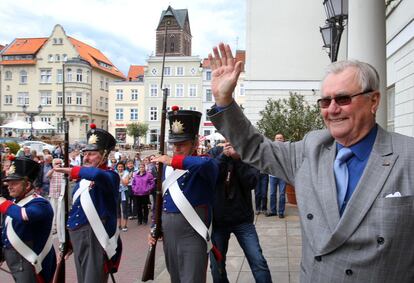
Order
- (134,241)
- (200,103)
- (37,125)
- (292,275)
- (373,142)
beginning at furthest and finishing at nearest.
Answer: (200,103) → (37,125) → (134,241) → (292,275) → (373,142)

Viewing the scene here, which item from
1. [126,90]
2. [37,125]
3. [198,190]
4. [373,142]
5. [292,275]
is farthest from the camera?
[126,90]

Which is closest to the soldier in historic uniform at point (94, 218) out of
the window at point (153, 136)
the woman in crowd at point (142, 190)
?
the woman in crowd at point (142, 190)

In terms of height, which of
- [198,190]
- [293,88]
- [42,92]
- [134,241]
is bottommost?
[134,241]

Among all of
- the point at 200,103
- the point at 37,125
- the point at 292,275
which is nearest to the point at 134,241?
the point at 292,275

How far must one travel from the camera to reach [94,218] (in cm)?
455

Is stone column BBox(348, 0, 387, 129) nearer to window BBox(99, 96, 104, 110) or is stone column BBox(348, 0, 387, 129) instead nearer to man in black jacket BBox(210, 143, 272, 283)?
man in black jacket BBox(210, 143, 272, 283)

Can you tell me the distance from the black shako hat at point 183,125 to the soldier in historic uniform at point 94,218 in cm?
82

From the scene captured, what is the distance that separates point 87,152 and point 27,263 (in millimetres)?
1225

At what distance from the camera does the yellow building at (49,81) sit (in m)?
68.4

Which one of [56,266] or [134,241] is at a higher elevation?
[56,266]

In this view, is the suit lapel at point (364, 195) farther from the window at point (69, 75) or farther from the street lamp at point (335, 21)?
the window at point (69, 75)

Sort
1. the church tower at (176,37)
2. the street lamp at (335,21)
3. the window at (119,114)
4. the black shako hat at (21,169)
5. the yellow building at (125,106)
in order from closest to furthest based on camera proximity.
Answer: the black shako hat at (21,169) → the street lamp at (335,21) → the yellow building at (125,106) → the window at (119,114) → the church tower at (176,37)

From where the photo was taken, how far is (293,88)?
22359 millimetres

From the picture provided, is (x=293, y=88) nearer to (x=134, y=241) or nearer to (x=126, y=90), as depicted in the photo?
(x=134, y=241)
